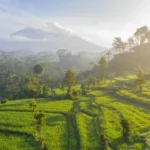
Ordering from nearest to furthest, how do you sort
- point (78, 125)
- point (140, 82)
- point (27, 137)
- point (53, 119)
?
point (27, 137) → point (78, 125) → point (53, 119) → point (140, 82)

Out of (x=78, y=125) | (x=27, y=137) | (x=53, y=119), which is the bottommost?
(x=27, y=137)

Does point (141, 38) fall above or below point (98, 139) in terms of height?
above

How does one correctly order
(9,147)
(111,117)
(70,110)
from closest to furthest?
(9,147), (111,117), (70,110)

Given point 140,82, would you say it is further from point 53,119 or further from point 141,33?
point 141,33

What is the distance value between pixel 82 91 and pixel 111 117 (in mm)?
34902

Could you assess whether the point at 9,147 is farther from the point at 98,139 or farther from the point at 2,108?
the point at 2,108

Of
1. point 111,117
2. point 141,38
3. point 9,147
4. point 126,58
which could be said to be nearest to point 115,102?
point 111,117

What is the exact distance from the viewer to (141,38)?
17450cm

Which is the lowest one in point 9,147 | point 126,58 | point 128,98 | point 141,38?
point 9,147

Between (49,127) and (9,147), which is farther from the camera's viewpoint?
(49,127)

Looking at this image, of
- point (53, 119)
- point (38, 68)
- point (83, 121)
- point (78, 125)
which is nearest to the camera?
point (78, 125)

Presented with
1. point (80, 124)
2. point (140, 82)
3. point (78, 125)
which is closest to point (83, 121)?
point (80, 124)

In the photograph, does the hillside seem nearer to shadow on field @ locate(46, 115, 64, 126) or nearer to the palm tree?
shadow on field @ locate(46, 115, 64, 126)

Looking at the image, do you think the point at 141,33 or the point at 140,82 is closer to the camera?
the point at 140,82
